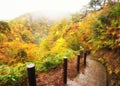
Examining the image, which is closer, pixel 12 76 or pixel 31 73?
pixel 31 73

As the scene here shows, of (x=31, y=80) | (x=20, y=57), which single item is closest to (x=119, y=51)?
(x=31, y=80)

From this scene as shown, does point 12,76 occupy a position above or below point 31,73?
below

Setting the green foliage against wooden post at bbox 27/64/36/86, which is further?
the green foliage

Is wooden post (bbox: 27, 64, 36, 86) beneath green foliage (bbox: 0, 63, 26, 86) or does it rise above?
above

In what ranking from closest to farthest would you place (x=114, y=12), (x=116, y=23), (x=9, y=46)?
(x=116, y=23)
(x=114, y=12)
(x=9, y=46)

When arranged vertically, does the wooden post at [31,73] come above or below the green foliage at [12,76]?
above

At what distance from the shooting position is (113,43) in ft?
34.5

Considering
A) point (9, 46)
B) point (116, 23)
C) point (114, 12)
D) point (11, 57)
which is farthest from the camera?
point (9, 46)

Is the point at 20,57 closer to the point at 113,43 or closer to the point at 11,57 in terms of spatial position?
the point at 11,57

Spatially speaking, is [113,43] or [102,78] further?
[113,43]

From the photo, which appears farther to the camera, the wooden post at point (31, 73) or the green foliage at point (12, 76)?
the green foliage at point (12, 76)

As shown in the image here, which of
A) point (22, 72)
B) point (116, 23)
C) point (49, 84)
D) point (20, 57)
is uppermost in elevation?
point (116, 23)

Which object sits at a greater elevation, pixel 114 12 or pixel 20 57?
pixel 114 12

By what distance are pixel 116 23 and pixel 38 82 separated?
6979 millimetres
